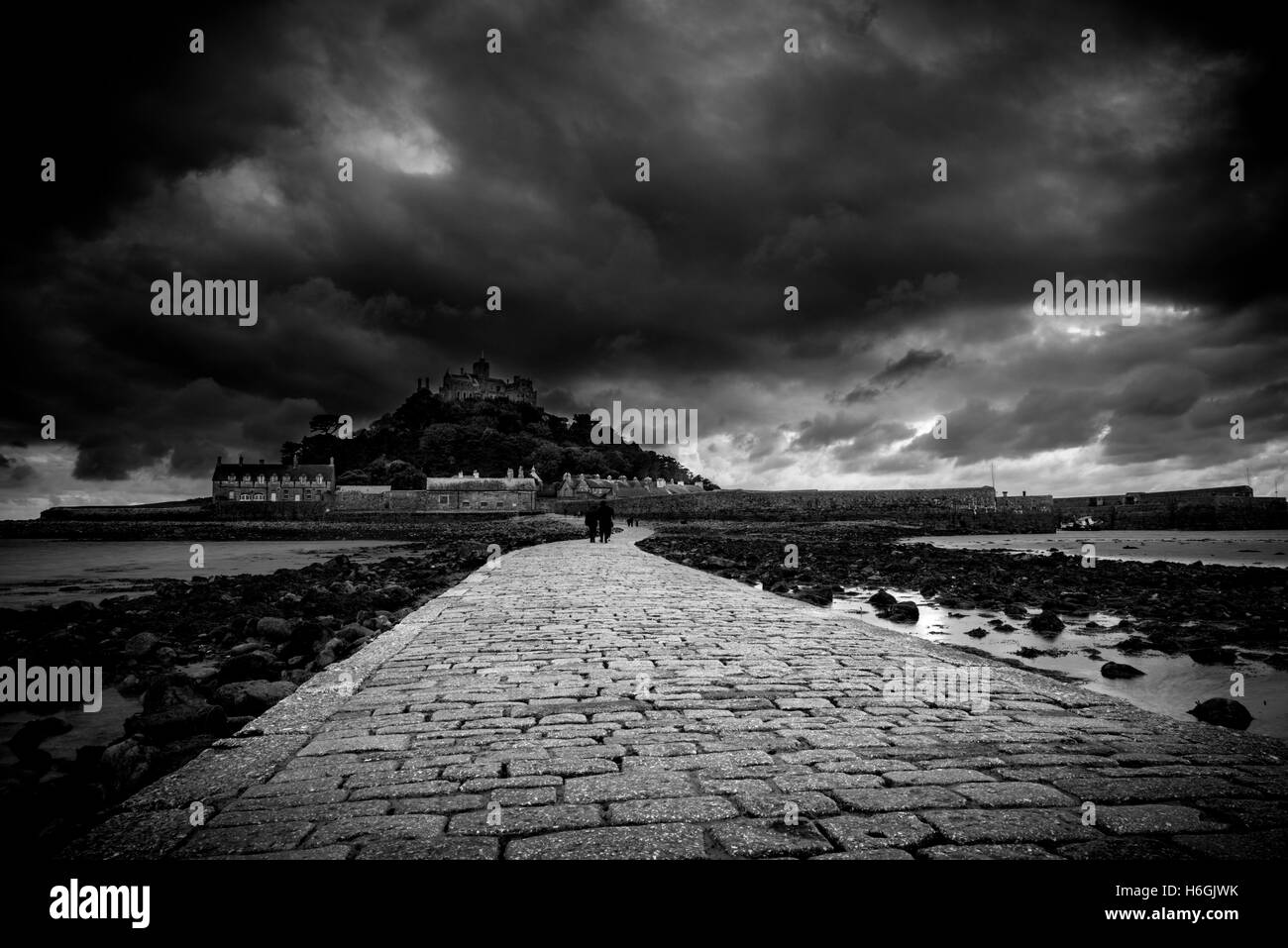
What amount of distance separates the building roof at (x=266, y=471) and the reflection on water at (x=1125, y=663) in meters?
93.8

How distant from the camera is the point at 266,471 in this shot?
87625 millimetres

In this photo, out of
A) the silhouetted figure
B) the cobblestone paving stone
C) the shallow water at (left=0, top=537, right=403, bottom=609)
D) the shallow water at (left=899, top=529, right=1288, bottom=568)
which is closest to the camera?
the cobblestone paving stone

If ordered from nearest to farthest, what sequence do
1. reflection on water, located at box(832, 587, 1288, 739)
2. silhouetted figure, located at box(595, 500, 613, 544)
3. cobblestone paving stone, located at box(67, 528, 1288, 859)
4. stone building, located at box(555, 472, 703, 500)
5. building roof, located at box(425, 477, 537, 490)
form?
cobblestone paving stone, located at box(67, 528, 1288, 859)
reflection on water, located at box(832, 587, 1288, 739)
silhouetted figure, located at box(595, 500, 613, 544)
building roof, located at box(425, 477, 537, 490)
stone building, located at box(555, 472, 703, 500)

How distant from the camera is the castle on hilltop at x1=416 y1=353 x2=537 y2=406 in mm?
136375

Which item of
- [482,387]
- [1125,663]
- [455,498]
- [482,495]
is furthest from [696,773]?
[482,387]

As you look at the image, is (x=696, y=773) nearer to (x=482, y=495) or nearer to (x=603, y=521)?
(x=603, y=521)

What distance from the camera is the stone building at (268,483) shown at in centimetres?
8531

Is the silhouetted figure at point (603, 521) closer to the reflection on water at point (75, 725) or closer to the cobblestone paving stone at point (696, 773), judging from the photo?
the reflection on water at point (75, 725)

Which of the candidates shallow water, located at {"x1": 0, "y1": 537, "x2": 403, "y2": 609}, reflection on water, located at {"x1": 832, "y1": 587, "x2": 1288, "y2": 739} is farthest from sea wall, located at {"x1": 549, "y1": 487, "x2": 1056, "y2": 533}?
reflection on water, located at {"x1": 832, "y1": 587, "x2": 1288, "y2": 739}

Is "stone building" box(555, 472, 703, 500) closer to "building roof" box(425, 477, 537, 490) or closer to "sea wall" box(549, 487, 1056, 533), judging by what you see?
"building roof" box(425, 477, 537, 490)

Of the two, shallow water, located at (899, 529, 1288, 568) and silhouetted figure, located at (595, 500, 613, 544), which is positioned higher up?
silhouetted figure, located at (595, 500, 613, 544)
